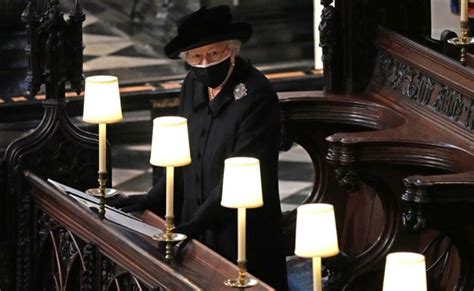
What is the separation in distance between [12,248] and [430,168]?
2.15 meters

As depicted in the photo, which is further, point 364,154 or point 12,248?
point 12,248

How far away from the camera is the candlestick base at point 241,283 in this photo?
630cm

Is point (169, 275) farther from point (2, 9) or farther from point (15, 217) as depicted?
point (2, 9)

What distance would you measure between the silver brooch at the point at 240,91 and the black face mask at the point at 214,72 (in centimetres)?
8

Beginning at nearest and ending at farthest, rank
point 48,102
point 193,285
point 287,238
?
1. point 193,285
2. point 48,102
3. point 287,238

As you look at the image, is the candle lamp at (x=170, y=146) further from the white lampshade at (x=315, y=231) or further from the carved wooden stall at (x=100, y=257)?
the white lampshade at (x=315, y=231)

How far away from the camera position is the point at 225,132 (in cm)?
748

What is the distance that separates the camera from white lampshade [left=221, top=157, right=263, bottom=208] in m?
6.22

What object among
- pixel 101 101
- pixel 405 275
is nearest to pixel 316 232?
pixel 405 275

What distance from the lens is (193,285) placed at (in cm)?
655

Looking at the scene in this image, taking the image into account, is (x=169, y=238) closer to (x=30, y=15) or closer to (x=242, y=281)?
(x=242, y=281)

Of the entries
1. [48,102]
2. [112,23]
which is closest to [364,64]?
[48,102]

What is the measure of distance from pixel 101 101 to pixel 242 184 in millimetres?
1328

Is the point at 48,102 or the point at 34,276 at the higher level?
the point at 48,102
